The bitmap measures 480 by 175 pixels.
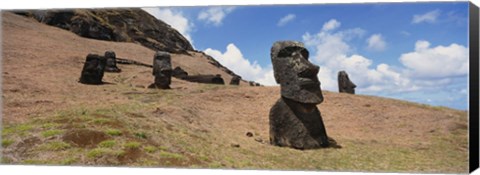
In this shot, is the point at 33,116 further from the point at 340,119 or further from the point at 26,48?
the point at 26,48

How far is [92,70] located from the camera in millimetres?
26188

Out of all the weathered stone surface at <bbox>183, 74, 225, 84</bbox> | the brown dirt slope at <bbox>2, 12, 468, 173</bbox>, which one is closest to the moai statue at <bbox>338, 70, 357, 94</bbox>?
the brown dirt slope at <bbox>2, 12, 468, 173</bbox>

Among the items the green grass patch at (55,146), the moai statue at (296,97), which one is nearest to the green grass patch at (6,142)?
the green grass patch at (55,146)

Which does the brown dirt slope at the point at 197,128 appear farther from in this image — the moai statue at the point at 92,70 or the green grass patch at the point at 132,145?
the moai statue at the point at 92,70

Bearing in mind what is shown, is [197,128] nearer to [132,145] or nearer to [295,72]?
[132,145]

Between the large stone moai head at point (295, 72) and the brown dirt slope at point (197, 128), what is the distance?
1572 mm

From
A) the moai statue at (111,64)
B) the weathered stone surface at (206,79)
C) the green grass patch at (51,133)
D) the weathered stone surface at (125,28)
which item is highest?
the weathered stone surface at (125,28)

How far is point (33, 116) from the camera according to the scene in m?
15.3

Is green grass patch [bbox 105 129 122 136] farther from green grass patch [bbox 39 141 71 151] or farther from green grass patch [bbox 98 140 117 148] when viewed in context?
green grass patch [bbox 39 141 71 151]

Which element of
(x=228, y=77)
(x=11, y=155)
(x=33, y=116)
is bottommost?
(x=11, y=155)

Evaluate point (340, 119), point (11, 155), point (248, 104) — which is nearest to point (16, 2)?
point (11, 155)

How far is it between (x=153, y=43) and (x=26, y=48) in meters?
34.1

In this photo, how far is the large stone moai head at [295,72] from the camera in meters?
13.8

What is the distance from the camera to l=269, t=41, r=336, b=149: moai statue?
13.9 m
